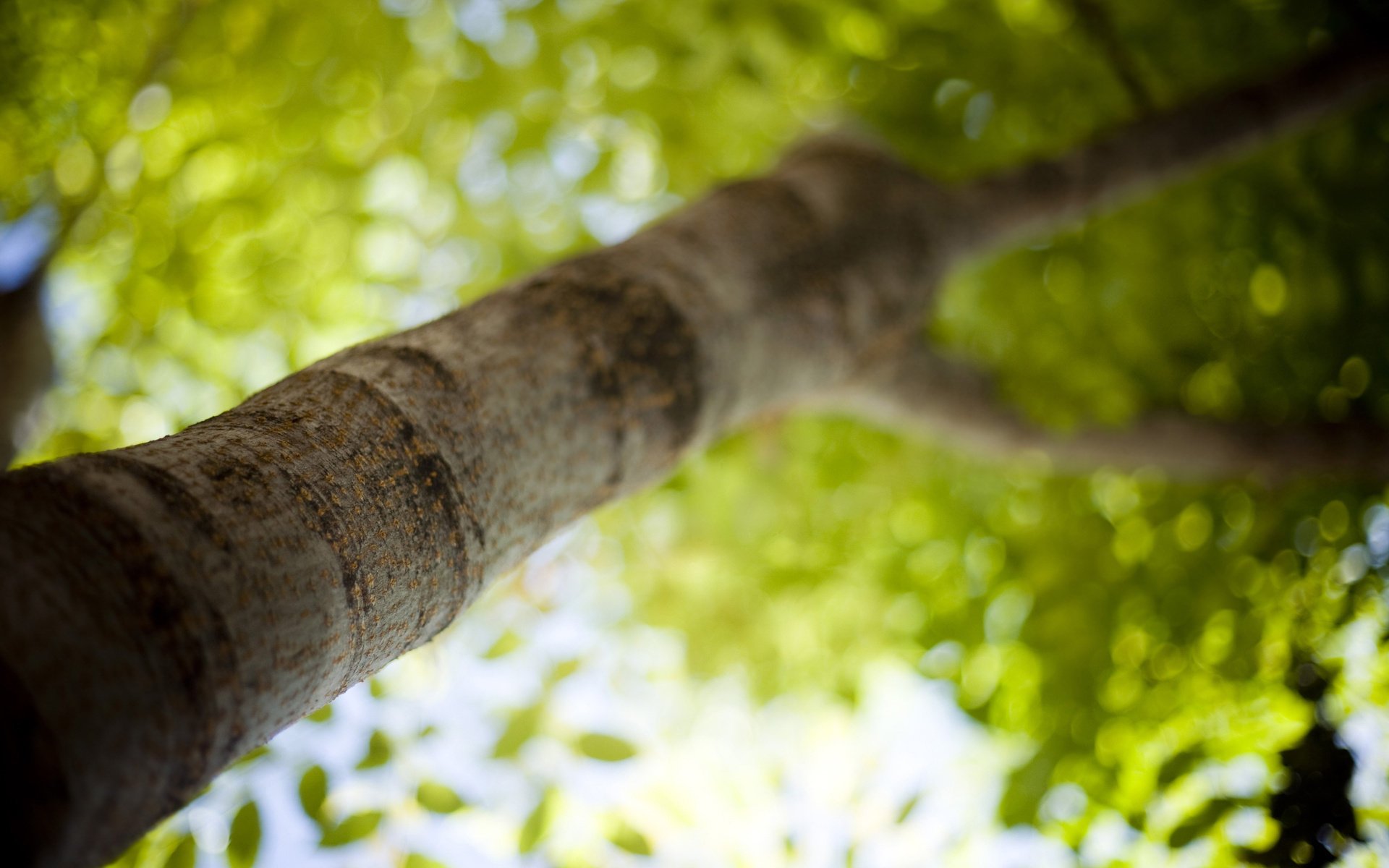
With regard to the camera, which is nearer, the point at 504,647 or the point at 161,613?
the point at 161,613

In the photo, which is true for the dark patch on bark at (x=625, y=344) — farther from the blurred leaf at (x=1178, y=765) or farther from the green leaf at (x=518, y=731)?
the blurred leaf at (x=1178, y=765)

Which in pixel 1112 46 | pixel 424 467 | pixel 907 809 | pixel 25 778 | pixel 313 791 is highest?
pixel 25 778

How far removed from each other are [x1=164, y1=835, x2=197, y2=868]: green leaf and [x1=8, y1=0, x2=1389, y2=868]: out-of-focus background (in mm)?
383

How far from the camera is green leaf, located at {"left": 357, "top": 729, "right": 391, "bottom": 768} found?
1762mm

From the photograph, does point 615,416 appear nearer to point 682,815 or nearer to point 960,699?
point 682,815

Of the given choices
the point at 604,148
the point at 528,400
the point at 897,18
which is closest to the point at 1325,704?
the point at 528,400

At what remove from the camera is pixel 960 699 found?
8.49ft

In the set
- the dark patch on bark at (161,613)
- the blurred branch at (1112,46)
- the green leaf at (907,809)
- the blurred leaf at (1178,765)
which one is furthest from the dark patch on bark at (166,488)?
the blurred branch at (1112,46)

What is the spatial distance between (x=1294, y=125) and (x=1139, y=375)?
1126 millimetres

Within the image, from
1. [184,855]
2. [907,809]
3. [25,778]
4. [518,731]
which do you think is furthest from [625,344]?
[907,809]

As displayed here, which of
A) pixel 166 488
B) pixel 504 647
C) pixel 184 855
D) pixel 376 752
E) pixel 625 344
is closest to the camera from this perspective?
pixel 166 488

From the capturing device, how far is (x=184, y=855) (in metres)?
1.50

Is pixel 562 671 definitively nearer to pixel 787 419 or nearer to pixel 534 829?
pixel 534 829

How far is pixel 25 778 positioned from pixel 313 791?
1280 millimetres
